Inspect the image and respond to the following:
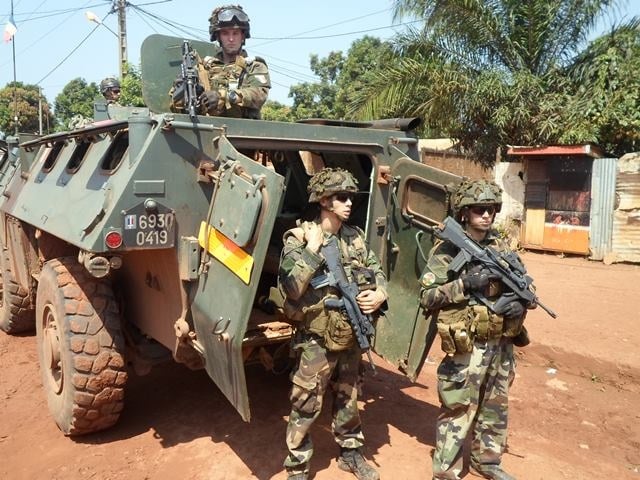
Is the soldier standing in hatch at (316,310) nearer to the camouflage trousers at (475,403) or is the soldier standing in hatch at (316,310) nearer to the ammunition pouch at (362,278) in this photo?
the ammunition pouch at (362,278)

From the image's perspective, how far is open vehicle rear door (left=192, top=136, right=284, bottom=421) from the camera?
2680mm

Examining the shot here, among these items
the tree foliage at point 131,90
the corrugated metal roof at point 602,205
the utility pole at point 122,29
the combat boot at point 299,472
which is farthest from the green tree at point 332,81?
the combat boot at point 299,472

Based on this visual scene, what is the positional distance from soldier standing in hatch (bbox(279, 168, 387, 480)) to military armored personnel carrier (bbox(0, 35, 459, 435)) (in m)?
0.29

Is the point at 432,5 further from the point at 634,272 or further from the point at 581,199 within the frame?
the point at 634,272

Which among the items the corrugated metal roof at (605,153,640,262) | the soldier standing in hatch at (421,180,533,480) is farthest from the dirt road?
the corrugated metal roof at (605,153,640,262)

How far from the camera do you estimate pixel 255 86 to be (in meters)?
4.24

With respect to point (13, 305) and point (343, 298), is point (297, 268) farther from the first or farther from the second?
point (13, 305)

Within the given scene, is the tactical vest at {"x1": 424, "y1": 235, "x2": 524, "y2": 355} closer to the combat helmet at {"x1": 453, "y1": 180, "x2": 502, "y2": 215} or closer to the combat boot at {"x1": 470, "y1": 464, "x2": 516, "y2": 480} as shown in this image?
the combat helmet at {"x1": 453, "y1": 180, "x2": 502, "y2": 215}

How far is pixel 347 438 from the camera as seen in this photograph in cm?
338

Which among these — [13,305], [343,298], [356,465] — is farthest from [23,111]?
[356,465]

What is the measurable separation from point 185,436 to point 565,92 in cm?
1018

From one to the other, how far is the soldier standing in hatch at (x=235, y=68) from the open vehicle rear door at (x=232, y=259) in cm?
106

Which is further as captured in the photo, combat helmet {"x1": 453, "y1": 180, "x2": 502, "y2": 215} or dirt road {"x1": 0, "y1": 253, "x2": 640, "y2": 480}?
dirt road {"x1": 0, "y1": 253, "x2": 640, "y2": 480}

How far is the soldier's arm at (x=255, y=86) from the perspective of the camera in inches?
162
